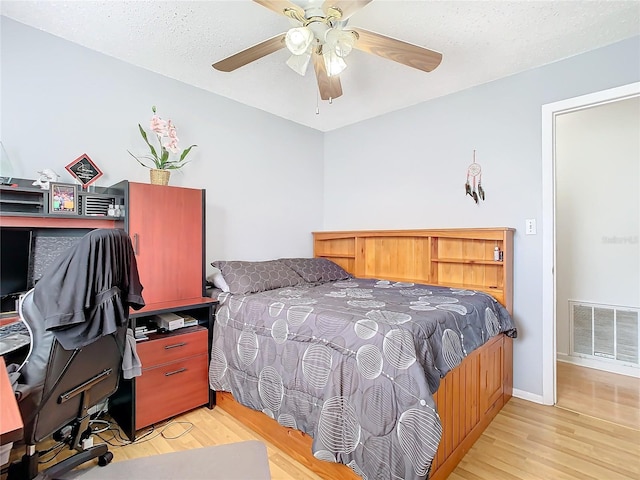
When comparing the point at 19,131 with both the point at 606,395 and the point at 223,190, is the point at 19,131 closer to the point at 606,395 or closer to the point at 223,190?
the point at 223,190

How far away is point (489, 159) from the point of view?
273cm

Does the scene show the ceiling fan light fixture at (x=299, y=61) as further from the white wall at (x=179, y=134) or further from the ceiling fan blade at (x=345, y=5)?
the white wall at (x=179, y=134)

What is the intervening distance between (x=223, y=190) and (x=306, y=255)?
4.16 feet

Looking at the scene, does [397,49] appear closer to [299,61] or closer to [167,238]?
[299,61]

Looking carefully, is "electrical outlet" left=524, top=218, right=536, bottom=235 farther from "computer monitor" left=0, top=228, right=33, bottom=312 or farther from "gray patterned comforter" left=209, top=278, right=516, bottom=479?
"computer monitor" left=0, top=228, right=33, bottom=312

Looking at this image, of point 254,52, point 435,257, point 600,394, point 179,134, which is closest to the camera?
point 254,52

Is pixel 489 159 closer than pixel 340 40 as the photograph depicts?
No

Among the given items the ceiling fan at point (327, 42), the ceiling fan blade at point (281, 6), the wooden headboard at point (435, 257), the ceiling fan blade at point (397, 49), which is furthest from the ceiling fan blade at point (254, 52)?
the wooden headboard at point (435, 257)

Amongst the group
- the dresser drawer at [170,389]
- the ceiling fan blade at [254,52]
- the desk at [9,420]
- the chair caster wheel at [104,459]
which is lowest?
the chair caster wheel at [104,459]

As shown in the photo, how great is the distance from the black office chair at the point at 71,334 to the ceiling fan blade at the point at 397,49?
5.04 feet

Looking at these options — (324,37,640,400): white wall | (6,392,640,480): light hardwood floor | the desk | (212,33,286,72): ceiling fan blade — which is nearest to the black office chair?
the desk

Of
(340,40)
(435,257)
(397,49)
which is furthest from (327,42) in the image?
(435,257)

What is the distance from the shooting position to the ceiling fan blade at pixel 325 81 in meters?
1.87

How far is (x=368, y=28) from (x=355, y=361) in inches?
76.5
